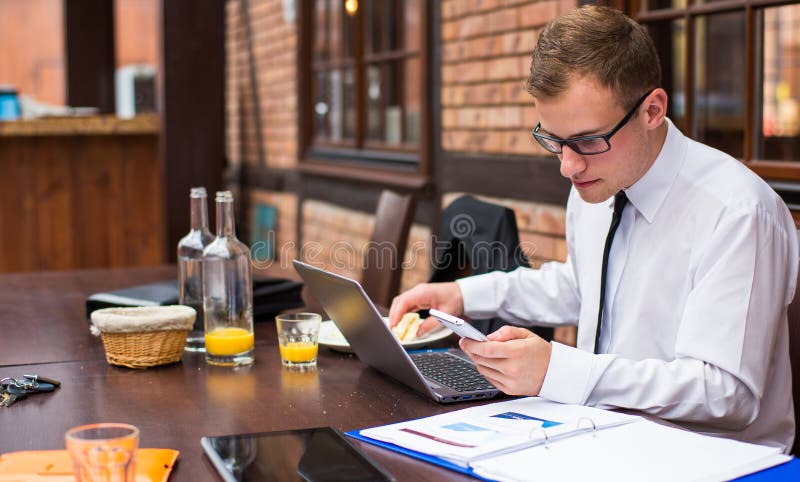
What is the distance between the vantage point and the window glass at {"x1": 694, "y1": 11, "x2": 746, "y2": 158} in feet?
22.2

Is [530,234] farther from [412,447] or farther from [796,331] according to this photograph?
[412,447]

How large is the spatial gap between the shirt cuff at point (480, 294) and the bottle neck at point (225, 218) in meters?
0.49

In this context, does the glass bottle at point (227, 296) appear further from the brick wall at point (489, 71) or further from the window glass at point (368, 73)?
the window glass at point (368, 73)

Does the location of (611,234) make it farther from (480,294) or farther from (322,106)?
(322,106)

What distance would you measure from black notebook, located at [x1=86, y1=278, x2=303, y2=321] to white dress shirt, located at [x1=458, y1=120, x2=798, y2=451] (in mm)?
702

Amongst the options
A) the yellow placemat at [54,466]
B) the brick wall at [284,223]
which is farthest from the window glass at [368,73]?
the yellow placemat at [54,466]

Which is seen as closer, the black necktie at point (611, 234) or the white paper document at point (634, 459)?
the white paper document at point (634, 459)

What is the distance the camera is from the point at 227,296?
5.93 ft

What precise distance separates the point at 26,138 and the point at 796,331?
15.1 ft

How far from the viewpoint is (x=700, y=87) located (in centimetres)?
717

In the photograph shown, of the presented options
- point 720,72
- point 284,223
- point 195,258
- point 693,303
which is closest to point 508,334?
point 693,303

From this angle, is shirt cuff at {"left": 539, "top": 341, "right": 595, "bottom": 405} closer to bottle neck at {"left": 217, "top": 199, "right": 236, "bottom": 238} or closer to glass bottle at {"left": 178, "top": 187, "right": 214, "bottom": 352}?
bottle neck at {"left": 217, "top": 199, "right": 236, "bottom": 238}

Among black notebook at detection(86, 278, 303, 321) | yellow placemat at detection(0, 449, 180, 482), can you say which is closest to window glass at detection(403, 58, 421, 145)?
black notebook at detection(86, 278, 303, 321)

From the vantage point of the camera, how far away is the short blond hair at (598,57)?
1.55 metres
